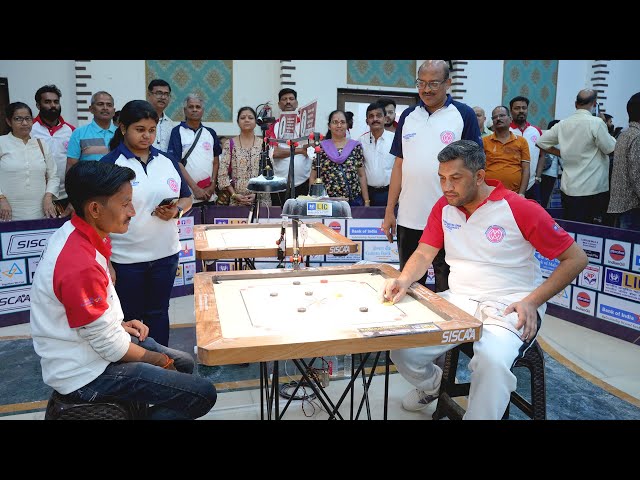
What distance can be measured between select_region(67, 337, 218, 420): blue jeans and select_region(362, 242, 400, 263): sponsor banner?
3.68m

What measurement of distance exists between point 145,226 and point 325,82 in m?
6.45

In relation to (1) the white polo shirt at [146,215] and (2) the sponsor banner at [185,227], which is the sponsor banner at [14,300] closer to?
(2) the sponsor banner at [185,227]

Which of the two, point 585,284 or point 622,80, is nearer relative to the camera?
point 585,284

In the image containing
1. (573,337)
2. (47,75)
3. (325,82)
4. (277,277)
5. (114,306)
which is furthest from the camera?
(325,82)

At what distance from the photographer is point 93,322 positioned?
1872 millimetres

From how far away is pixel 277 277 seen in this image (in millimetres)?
2695

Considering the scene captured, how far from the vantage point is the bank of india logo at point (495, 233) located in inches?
102

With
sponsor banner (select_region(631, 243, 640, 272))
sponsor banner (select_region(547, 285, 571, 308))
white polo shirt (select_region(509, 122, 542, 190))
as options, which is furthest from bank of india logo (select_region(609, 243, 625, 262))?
white polo shirt (select_region(509, 122, 542, 190))

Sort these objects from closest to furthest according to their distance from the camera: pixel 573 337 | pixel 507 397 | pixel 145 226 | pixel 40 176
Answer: pixel 507 397 < pixel 145 226 < pixel 573 337 < pixel 40 176

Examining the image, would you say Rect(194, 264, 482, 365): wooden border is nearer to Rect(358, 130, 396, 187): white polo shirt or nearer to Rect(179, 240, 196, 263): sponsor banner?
Rect(179, 240, 196, 263): sponsor banner

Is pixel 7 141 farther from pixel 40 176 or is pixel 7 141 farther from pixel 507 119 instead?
pixel 507 119

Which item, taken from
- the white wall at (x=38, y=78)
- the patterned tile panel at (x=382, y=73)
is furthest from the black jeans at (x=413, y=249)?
the patterned tile panel at (x=382, y=73)

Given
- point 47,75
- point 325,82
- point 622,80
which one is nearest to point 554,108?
point 622,80

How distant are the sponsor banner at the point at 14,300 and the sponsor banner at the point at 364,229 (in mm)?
3031
